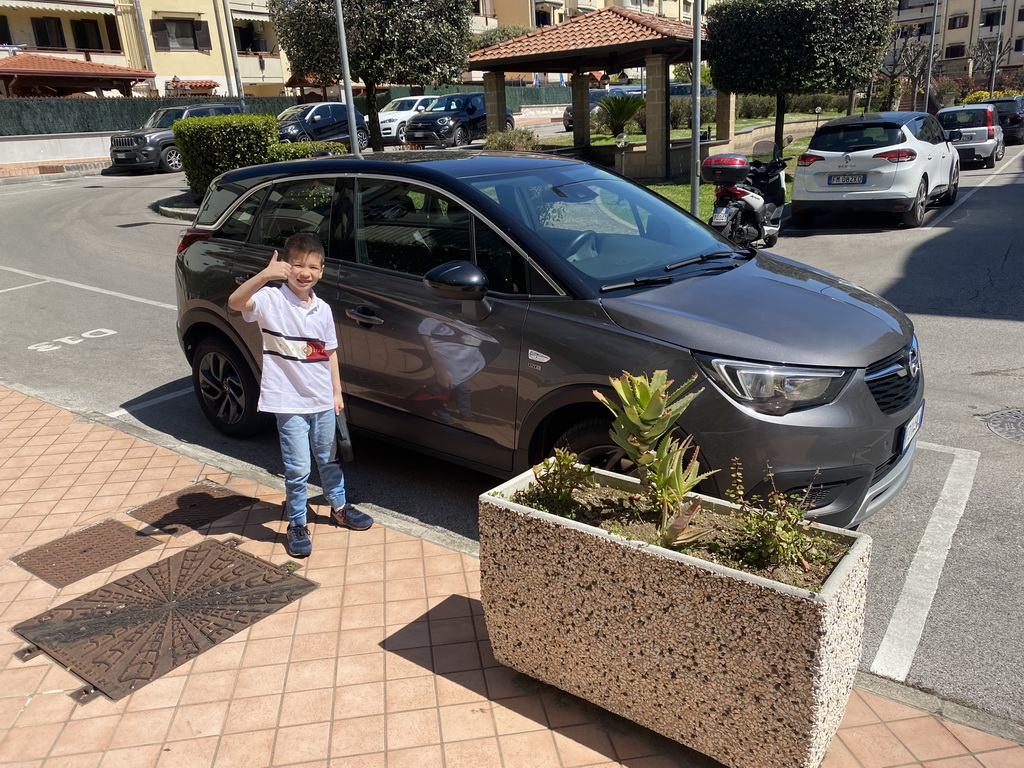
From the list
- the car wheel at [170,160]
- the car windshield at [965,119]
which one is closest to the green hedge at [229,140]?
the car wheel at [170,160]

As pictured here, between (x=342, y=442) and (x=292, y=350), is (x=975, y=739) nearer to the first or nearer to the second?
(x=342, y=442)

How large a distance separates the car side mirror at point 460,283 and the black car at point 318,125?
23267mm

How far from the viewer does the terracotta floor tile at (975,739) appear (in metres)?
2.90

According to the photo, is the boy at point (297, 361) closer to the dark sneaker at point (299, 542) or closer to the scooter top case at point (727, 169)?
the dark sneaker at point (299, 542)

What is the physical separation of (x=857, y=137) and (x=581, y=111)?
1224 cm

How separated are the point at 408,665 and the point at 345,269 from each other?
92.6 inches

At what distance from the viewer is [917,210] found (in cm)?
1302

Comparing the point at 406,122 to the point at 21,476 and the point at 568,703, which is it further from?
the point at 568,703

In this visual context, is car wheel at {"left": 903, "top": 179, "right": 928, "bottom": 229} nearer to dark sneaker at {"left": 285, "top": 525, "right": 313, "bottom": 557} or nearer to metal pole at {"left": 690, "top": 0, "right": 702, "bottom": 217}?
metal pole at {"left": 690, "top": 0, "right": 702, "bottom": 217}

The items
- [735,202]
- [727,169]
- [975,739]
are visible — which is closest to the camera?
[975,739]

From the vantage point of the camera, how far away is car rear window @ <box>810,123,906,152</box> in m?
12.8

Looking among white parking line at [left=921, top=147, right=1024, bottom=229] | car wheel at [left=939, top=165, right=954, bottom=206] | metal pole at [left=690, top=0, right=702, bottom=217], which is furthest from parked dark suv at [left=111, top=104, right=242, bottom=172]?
white parking line at [left=921, top=147, right=1024, bottom=229]

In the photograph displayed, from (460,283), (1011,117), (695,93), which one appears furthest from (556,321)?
(1011,117)

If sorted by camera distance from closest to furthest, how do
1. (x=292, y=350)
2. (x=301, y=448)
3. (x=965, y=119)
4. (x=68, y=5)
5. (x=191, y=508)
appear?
1. (x=292, y=350)
2. (x=301, y=448)
3. (x=191, y=508)
4. (x=965, y=119)
5. (x=68, y=5)
